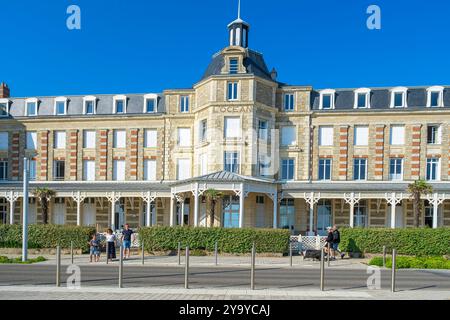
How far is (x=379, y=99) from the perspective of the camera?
108 feet

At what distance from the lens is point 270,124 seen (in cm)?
3192

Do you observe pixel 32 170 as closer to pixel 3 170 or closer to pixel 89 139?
pixel 3 170

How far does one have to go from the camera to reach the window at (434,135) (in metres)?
31.4

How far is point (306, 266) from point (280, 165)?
1535 cm

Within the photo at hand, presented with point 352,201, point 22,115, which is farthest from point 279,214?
point 22,115

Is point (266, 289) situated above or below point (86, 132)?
below

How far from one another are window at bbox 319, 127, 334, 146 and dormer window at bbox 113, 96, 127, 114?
16523 mm

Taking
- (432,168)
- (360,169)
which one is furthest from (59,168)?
(432,168)

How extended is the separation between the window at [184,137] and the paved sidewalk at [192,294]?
2326cm

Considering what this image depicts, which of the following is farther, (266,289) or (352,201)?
(352,201)

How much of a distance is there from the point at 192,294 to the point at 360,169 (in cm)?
→ 2483

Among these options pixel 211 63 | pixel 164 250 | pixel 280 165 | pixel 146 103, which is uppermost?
pixel 211 63

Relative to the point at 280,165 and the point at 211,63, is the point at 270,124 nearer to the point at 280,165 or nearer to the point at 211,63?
the point at 280,165
